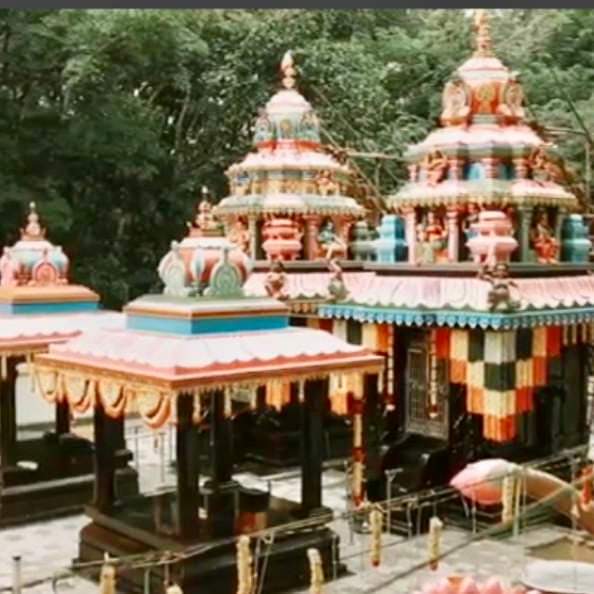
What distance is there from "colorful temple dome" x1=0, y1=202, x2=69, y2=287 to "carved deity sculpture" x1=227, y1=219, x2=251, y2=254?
1.96 m

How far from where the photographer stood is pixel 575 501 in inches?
80.6

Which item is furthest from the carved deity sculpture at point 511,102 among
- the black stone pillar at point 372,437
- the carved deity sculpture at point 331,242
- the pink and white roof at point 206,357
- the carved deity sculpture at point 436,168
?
the pink and white roof at point 206,357

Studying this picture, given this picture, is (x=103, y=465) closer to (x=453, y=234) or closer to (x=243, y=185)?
(x=453, y=234)

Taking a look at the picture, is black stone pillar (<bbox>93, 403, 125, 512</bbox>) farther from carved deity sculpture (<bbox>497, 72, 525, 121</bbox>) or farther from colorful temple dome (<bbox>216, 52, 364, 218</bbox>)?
colorful temple dome (<bbox>216, 52, 364, 218</bbox>)

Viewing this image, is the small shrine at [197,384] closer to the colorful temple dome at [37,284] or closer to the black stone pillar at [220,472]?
the black stone pillar at [220,472]

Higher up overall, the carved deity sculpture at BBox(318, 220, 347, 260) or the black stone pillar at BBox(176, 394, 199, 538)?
the carved deity sculpture at BBox(318, 220, 347, 260)

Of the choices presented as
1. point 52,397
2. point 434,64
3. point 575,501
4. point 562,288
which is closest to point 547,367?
point 562,288

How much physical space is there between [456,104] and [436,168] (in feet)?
1.76

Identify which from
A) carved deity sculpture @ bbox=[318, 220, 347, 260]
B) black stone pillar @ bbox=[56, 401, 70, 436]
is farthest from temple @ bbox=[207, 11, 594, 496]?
black stone pillar @ bbox=[56, 401, 70, 436]

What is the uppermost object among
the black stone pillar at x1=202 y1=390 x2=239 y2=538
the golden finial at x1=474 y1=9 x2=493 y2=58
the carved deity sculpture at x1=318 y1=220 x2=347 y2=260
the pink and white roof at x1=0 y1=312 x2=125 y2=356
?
the golden finial at x1=474 y1=9 x2=493 y2=58

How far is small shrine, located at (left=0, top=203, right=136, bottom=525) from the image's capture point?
673 cm

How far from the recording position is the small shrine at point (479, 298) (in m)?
6.42

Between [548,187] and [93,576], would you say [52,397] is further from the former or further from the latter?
[548,187]

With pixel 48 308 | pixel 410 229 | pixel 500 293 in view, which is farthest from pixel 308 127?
pixel 500 293
